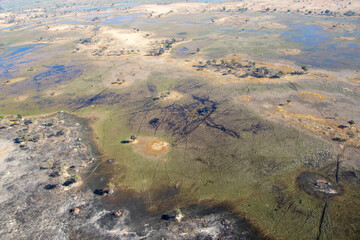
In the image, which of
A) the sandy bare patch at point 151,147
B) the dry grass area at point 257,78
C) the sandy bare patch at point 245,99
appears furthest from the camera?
the dry grass area at point 257,78

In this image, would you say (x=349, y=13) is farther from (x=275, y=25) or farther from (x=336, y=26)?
(x=275, y=25)

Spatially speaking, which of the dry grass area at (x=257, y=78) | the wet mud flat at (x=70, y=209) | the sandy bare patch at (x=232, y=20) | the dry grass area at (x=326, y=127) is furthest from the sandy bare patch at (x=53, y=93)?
the sandy bare patch at (x=232, y=20)

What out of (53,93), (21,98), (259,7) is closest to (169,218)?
(53,93)

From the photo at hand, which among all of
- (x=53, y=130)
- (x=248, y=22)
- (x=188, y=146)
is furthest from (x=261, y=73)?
(x=248, y=22)

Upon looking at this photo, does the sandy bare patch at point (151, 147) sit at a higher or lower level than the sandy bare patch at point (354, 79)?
lower

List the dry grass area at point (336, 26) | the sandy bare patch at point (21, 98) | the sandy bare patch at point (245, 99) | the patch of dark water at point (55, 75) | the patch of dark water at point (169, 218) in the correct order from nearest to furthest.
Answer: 1. the patch of dark water at point (169, 218)
2. the sandy bare patch at point (245, 99)
3. the sandy bare patch at point (21, 98)
4. the patch of dark water at point (55, 75)
5. the dry grass area at point (336, 26)

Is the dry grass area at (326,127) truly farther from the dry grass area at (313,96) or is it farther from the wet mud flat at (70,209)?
the wet mud flat at (70,209)
